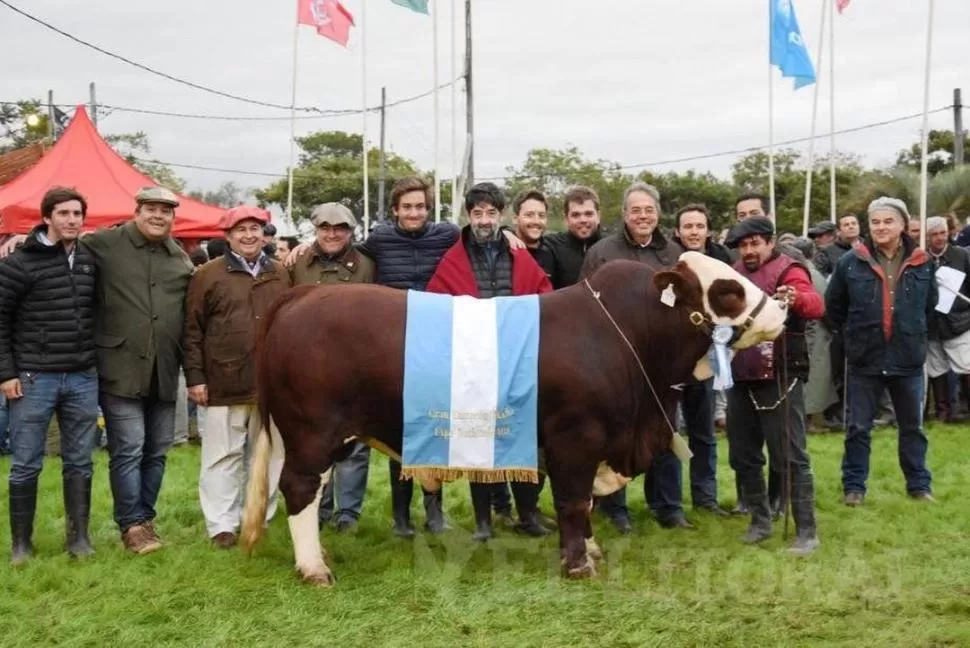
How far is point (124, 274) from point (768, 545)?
13.0ft

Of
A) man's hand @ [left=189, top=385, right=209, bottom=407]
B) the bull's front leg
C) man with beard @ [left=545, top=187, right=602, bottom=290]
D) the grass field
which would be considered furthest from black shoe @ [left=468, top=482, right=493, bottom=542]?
man's hand @ [left=189, top=385, right=209, bottom=407]

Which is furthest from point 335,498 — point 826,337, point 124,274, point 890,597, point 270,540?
point 826,337

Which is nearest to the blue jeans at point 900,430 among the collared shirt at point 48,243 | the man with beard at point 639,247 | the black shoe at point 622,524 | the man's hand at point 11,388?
the man with beard at point 639,247

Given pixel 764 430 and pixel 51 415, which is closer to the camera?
pixel 51 415

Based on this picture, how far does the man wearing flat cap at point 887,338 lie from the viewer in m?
6.78

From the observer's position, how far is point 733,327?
5.14 metres

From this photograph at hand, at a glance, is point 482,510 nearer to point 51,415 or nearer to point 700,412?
point 700,412

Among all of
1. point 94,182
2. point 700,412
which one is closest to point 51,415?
point 700,412

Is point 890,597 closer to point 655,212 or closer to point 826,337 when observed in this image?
point 655,212

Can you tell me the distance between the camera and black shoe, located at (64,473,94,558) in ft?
18.3

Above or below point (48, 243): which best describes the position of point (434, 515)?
below

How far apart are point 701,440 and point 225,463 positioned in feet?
9.91

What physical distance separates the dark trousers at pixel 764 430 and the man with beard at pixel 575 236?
4.13 feet

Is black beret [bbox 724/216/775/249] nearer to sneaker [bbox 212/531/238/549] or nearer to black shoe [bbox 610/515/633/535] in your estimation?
black shoe [bbox 610/515/633/535]
